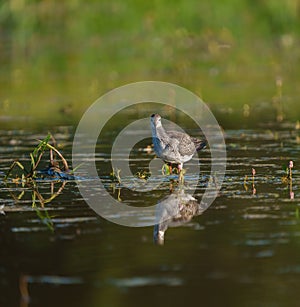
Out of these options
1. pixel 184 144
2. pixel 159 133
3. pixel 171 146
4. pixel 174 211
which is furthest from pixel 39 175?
pixel 174 211

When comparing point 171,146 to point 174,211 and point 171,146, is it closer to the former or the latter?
point 171,146

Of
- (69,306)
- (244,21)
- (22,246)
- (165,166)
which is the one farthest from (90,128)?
(244,21)

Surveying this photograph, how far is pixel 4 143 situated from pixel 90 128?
183 centimetres

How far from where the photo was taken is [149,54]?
2703cm

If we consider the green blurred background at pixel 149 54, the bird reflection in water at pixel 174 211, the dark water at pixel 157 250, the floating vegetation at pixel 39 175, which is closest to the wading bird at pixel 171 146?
the dark water at pixel 157 250

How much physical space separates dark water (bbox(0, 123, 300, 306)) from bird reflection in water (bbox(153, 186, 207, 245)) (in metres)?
0.04

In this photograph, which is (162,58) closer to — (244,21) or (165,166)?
(244,21)

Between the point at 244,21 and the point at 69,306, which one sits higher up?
the point at 244,21

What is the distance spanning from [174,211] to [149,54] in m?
17.6

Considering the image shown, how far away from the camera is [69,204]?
33.2 feet

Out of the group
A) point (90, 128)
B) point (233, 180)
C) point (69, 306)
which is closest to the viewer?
point (69, 306)

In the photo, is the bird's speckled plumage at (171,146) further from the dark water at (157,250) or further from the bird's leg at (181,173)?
the dark water at (157,250)

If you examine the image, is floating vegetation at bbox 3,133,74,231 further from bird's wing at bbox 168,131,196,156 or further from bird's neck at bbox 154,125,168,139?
bird's wing at bbox 168,131,196,156

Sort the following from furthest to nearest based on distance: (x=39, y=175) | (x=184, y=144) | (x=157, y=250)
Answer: (x=39, y=175), (x=184, y=144), (x=157, y=250)
